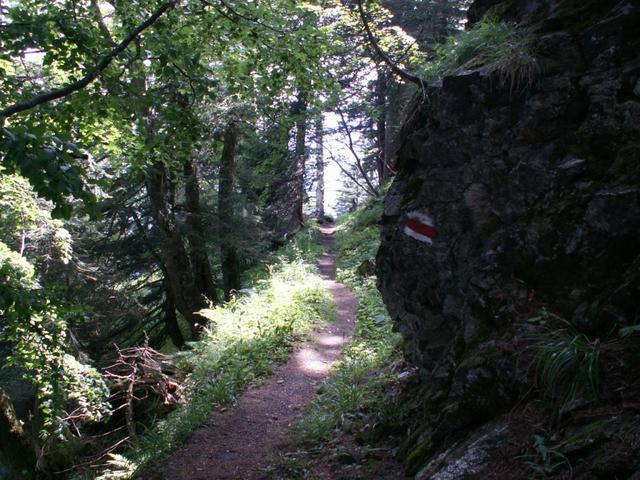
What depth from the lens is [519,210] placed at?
4281 millimetres

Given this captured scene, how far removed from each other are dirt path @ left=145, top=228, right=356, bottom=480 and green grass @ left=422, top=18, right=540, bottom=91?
16.8 ft

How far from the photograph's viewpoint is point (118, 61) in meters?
5.54

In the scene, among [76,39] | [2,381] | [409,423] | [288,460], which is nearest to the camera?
[76,39]

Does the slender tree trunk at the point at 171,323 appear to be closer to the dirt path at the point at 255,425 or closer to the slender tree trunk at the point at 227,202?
the slender tree trunk at the point at 227,202

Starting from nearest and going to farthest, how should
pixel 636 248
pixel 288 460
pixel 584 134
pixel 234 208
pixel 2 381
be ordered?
pixel 636 248 → pixel 584 134 → pixel 288 460 → pixel 2 381 → pixel 234 208

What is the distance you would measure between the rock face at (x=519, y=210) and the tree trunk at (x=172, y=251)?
8.00 metres

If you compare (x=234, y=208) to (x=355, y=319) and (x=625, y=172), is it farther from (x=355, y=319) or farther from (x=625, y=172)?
(x=625, y=172)

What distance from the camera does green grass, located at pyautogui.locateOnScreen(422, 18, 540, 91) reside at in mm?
4449

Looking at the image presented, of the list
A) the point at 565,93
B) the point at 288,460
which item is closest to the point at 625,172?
the point at 565,93

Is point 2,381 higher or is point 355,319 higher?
point 355,319

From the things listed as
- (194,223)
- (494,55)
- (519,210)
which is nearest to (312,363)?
(519,210)

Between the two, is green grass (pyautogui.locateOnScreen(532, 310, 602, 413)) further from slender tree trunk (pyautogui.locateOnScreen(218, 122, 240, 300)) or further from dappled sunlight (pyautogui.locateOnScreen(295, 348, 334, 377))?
slender tree trunk (pyautogui.locateOnScreen(218, 122, 240, 300))

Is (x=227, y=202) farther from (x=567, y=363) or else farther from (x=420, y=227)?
(x=567, y=363)

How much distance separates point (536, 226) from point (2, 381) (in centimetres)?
1039
